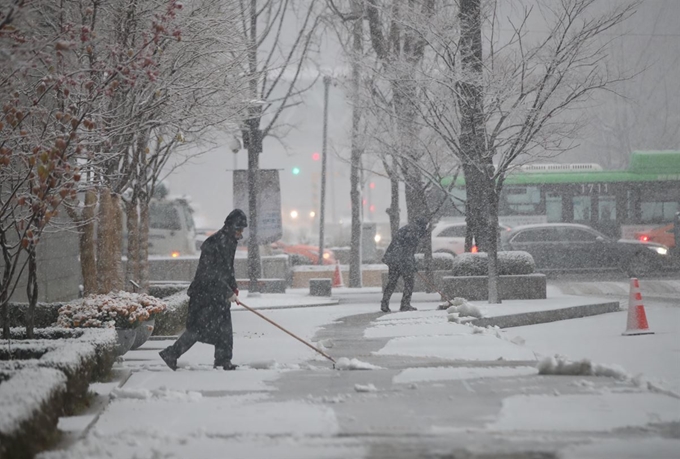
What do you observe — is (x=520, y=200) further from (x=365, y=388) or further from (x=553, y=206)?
(x=365, y=388)

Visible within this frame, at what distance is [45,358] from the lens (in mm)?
6789

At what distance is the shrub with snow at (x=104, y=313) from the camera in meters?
9.98

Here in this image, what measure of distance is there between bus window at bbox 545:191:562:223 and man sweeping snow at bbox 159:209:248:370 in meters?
23.1

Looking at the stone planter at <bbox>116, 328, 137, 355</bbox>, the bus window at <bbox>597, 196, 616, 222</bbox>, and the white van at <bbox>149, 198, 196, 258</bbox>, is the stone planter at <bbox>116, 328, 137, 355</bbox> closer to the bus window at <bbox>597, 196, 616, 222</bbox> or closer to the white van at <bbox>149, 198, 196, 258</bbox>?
the white van at <bbox>149, 198, 196, 258</bbox>

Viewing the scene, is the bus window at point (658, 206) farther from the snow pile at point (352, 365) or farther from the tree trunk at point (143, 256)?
the snow pile at point (352, 365)

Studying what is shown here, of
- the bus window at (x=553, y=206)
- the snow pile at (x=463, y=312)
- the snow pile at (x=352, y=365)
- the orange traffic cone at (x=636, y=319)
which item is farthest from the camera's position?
the bus window at (x=553, y=206)

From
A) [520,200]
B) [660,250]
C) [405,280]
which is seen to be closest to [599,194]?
[520,200]

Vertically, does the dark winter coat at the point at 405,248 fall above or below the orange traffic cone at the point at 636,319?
above

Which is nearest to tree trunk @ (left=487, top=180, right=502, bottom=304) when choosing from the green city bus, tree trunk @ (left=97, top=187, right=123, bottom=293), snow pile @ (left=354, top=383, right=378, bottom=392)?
tree trunk @ (left=97, top=187, right=123, bottom=293)

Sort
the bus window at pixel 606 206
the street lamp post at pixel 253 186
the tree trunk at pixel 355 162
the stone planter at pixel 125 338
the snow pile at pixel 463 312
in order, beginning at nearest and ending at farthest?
the stone planter at pixel 125 338 < the snow pile at pixel 463 312 < the street lamp post at pixel 253 186 < the tree trunk at pixel 355 162 < the bus window at pixel 606 206

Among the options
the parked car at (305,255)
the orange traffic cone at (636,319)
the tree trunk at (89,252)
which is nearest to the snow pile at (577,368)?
the orange traffic cone at (636,319)

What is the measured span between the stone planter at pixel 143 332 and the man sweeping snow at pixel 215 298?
1561mm

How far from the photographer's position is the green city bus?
30.3 meters

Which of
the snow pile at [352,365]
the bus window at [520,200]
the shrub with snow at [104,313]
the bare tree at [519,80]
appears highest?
the bare tree at [519,80]
